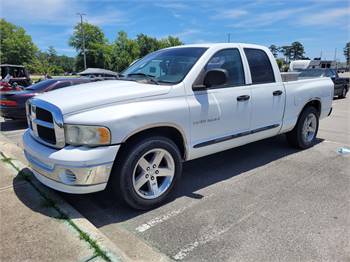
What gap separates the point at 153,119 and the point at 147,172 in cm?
63

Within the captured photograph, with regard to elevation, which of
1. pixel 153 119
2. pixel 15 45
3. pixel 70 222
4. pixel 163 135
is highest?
pixel 15 45

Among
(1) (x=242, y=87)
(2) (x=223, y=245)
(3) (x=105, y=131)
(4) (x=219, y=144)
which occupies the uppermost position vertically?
(1) (x=242, y=87)

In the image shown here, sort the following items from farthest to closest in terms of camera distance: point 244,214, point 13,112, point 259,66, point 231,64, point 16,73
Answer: point 16,73 < point 13,112 < point 259,66 < point 231,64 < point 244,214

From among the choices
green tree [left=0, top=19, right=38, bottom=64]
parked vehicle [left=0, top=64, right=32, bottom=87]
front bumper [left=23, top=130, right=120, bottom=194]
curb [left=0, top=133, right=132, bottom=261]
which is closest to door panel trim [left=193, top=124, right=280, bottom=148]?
front bumper [left=23, top=130, right=120, bottom=194]

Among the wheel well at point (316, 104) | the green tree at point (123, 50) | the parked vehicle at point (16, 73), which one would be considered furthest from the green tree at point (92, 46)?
the wheel well at point (316, 104)

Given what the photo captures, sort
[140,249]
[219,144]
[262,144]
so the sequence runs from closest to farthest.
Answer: [140,249], [219,144], [262,144]

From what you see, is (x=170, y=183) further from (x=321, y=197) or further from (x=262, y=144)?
(x=262, y=144)

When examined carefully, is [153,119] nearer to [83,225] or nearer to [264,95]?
[83,225]

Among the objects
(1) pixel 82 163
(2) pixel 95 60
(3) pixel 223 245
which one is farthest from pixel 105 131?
(2) pixel 95 60

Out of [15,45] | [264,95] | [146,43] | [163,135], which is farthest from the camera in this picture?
[146,43]

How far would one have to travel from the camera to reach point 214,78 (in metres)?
3.61

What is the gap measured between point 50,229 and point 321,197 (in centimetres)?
321

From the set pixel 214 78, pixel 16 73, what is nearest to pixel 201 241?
pixel 214 78

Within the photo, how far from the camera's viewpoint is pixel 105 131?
2.86 m
